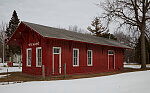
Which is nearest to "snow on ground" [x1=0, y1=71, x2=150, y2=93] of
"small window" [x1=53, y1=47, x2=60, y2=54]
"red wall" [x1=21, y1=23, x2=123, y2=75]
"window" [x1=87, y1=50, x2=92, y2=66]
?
"red wall" [x1=21, y1=23, x2=123, y2=75]

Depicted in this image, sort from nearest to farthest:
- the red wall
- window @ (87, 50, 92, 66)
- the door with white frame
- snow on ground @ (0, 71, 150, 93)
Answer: snow on ground @ (0, 71, 150, 93) → the red wall → the door with white frame → window @ (87, 50, 92, 66)

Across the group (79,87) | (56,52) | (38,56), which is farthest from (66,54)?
(79,87)

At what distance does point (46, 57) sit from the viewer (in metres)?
13.0

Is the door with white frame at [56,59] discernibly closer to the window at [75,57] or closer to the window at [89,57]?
the window at [75,57]

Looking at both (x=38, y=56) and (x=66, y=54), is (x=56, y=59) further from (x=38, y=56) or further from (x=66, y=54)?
(x=38, y=56)

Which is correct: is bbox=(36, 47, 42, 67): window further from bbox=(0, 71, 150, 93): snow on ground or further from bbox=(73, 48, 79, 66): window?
bbox=(0, 71, 150, 93): snow on ground

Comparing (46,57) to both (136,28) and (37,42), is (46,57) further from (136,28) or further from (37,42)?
(136,28)

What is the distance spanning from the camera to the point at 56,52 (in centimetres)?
1374

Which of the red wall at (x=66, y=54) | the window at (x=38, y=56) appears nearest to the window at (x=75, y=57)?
the red wall at (x=66, y=54)

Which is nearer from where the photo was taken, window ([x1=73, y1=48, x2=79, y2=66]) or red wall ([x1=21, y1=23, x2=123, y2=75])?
red wall ([x1=21, y1=23, x2=123, y2=75])

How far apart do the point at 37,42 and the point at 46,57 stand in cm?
209

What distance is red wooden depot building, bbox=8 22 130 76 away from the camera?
1320 centimetres

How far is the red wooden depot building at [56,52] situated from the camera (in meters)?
13.2

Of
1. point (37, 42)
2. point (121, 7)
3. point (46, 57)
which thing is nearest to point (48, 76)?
point (46, 57)
